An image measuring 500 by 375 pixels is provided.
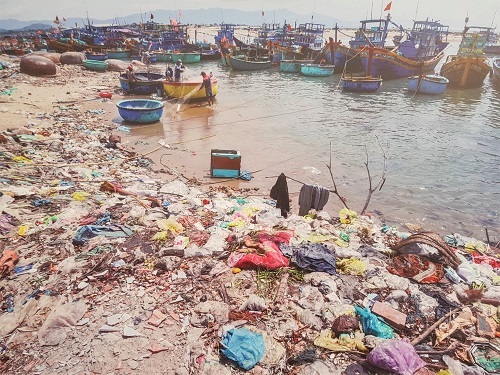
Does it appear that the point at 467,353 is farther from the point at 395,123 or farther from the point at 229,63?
the point at 229,63

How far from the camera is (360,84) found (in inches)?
899

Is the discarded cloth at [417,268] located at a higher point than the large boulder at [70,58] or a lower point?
lower

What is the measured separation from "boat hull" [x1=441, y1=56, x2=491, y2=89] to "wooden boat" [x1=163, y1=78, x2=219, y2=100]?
2423cm

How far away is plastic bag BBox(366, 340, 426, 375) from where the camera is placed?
3199 millimetres

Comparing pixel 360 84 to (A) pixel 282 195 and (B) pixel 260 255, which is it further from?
(B) pixel 260 255

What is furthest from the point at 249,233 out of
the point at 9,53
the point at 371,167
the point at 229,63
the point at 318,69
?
the point at 9,53

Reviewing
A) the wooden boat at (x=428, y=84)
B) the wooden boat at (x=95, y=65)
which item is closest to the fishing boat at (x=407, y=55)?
the wooden boat at (x=428, y=84)

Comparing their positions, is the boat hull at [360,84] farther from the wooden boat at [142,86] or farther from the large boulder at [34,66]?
the large boulder at [34,66]

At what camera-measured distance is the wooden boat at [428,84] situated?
23266 mm

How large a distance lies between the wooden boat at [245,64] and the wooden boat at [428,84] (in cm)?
1519

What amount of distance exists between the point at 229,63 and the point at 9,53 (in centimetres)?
2359

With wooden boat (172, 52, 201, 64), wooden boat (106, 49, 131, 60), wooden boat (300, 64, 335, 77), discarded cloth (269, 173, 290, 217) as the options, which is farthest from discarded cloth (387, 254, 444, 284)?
wooden boat (106, 49, 131, 60)

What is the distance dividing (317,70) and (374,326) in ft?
95.8

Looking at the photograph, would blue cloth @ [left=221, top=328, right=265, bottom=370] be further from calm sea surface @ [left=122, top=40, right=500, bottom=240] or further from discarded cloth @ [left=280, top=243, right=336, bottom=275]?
calm sea surface @ [left=122, top=40, right=500, bottom=240]
